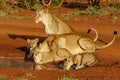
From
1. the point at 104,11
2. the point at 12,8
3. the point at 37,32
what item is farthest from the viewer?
the point at 12,8

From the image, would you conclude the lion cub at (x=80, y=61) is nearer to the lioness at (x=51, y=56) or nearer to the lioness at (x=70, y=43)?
the lioness at (x=51, y=56)

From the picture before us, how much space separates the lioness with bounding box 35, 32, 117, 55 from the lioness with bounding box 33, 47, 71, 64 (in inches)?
5.2

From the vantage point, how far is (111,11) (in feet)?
79.5

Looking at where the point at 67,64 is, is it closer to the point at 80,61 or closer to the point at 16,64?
the point at 80,61

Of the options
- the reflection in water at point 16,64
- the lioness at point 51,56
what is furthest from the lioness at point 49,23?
the reflection in water at point 16,64

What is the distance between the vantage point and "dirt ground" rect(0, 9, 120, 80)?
34.0 feet

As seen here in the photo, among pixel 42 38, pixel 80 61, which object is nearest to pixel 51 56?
pixel 80 61

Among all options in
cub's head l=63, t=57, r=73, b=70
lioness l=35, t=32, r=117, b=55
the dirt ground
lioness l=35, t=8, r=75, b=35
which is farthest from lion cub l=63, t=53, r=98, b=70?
lioness l=35, t=8, r=75, b=35

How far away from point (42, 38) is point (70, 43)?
3.78 meters

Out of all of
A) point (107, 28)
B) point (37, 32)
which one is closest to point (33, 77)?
point (37, 32)

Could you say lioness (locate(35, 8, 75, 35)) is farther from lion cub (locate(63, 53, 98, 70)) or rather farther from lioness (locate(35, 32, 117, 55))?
lion cub (locate(63, 53, 98, 70))

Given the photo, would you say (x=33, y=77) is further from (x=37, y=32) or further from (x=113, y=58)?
(x=37, y=32)

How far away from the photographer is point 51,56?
12.7 m

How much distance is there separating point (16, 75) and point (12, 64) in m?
2.19
